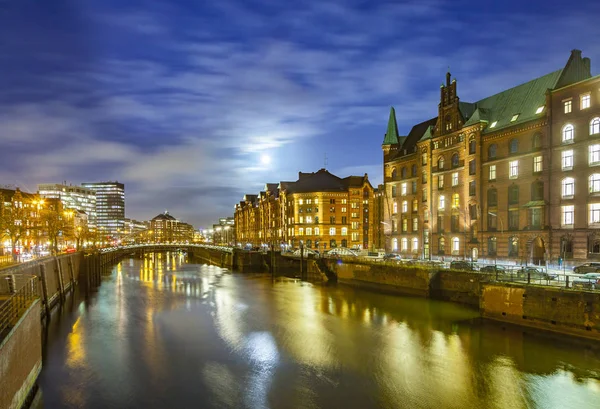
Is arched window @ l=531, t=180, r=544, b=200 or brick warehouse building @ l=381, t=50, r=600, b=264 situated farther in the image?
arched window @ l=531, t=180, r=544, b=200

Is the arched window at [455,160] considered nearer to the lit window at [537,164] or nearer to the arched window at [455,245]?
the arched window at [455,245]

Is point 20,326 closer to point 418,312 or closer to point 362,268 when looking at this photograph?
point 418,312

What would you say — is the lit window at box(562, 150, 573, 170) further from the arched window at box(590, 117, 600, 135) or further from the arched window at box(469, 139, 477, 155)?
the arched window at box(469, 139, 477, 155)

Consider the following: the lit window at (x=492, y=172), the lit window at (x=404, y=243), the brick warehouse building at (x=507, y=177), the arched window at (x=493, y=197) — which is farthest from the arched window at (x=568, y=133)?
the lit window at (x=404, y=243)

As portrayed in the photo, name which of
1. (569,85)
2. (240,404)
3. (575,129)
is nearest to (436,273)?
(575,129)

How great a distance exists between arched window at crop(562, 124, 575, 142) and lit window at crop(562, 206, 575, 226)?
24.1ft

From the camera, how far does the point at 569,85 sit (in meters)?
51.2

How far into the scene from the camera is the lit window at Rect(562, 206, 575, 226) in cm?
5119

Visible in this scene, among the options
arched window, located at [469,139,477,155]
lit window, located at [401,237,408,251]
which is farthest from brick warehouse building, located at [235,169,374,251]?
arched window, located at [469,139,477,155]

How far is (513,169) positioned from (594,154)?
11311mm

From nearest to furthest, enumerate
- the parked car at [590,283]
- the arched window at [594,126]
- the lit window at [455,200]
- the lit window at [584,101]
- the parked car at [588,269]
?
the parked car at [590,283], the parked car at [588,269], the arched window at [594,126], the lit window at [584,101], the lit window at [455,200]

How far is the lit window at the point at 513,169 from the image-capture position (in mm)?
59188

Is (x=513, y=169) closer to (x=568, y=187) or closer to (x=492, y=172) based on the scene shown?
(x=492, y=172)

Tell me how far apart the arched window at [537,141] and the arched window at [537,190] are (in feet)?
13.9
